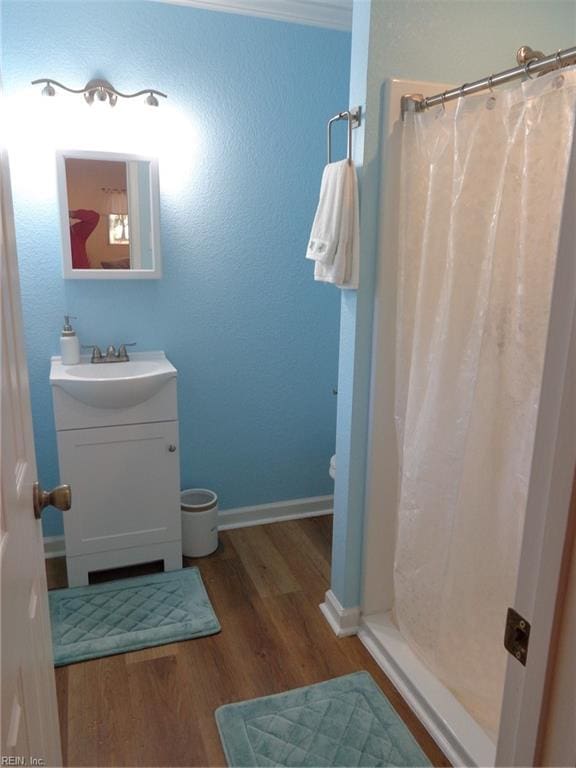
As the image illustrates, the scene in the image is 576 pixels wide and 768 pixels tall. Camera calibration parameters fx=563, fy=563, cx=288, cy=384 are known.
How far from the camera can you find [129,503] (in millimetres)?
2436

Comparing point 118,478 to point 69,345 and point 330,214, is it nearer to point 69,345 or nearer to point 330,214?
point 69,345

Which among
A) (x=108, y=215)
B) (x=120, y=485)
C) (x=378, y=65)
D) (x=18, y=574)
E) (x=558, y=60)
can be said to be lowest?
(x=120, y=485)

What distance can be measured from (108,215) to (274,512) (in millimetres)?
1741

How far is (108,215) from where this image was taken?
8.20 ft

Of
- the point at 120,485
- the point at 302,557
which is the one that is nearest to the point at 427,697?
the point at 302,557

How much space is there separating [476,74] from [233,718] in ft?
7.46

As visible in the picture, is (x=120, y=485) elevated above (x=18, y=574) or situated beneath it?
situated beneath

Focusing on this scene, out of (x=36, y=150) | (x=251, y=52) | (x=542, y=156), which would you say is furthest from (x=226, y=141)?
(x=542, y=156)

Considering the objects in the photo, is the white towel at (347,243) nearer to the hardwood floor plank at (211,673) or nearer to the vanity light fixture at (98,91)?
the vanity light fixture at (98,91)

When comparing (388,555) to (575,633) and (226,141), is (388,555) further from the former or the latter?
(226,141)

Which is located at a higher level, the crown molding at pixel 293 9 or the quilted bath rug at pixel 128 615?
the crown molding at pixel 293 9

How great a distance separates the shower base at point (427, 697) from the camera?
63.9 inches

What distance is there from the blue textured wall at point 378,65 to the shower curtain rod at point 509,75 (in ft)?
0.32

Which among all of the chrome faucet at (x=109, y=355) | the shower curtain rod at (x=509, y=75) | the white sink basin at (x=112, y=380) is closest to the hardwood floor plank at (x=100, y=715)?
the white sink basin at (x=112, y=380)
